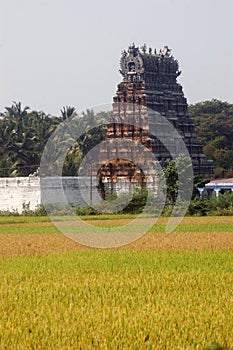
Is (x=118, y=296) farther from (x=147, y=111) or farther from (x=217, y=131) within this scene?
(x=217, y=131)

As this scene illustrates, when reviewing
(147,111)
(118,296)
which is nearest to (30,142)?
(147,111)

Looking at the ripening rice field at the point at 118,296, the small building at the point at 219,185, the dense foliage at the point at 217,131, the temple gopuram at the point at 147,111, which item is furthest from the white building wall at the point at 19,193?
the dense foliage at the point at 217,131

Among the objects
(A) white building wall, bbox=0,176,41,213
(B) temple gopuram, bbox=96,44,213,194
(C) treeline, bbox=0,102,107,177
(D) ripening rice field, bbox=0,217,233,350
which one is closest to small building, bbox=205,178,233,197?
(B) temple gopuram, bbox=96,44,213,194

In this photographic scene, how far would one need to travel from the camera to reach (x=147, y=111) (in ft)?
173

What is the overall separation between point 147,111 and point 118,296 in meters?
39.4

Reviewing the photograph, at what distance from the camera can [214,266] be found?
17.9 metres

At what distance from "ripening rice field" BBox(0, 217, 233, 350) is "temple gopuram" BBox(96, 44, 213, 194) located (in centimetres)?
2788

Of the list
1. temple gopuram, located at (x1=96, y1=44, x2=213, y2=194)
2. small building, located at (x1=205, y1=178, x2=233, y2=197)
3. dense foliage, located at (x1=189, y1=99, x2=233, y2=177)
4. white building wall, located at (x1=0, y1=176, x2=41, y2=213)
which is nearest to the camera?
white building wall, located at (x1=0, y1=176, x2=41, y2=213)

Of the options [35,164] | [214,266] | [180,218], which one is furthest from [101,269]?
[35,164]

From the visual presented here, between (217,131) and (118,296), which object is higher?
(217,131)

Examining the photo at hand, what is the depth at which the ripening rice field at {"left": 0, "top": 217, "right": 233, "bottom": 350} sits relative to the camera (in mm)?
10352

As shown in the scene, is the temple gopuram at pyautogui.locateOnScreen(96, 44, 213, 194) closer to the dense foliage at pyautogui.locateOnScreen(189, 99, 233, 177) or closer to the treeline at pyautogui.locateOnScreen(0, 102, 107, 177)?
the treeline at pyautogui.locateOnScreen(0, 102, 107, 177)

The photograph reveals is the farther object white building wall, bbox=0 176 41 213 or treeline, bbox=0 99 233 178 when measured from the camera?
treeline, bbox=0 99 233 178

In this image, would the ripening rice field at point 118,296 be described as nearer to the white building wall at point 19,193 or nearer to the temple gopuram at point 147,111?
the white building wall at point 19,193
